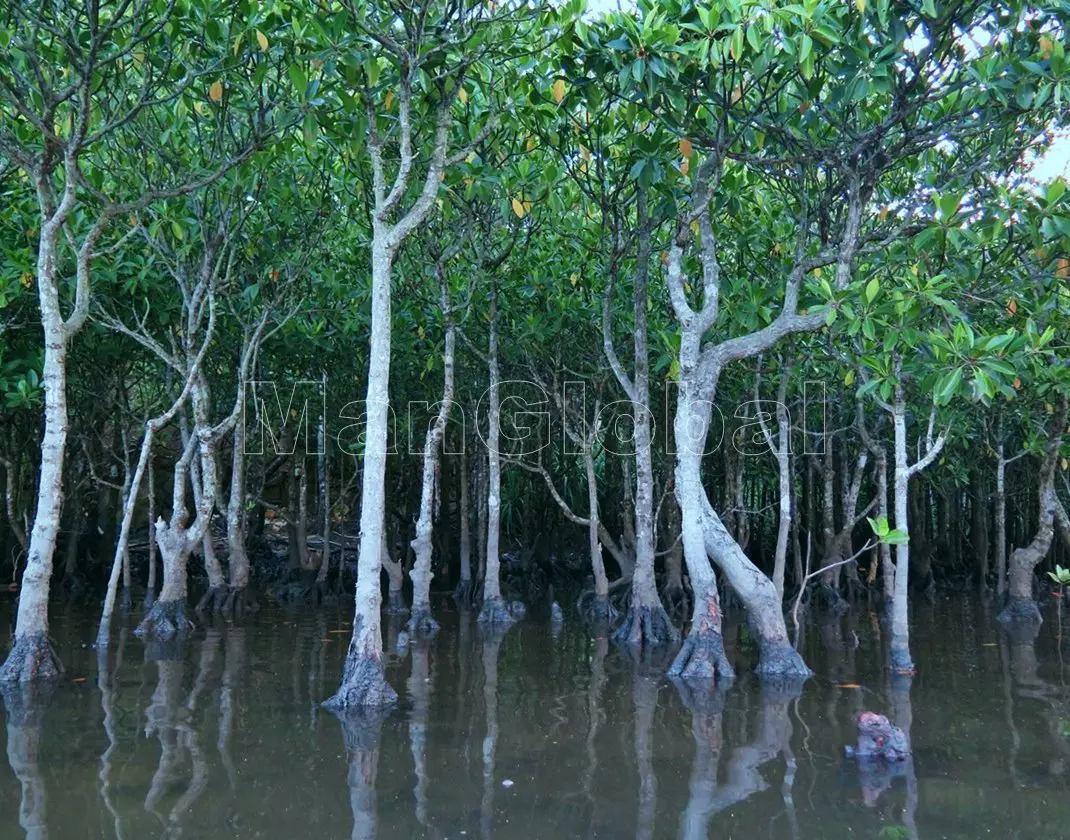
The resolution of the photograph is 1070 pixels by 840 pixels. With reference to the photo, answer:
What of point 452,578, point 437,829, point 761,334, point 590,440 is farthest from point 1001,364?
point 452,578

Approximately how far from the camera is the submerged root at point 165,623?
11.5 meters

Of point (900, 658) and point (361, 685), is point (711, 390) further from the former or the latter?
point (361, 685)

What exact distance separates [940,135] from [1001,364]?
2688 millimetres

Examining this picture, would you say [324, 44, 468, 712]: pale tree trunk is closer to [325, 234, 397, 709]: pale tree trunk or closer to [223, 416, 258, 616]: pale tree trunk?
[325, 234, 397, 709]: pale tree trunk

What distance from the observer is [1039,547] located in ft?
43.2

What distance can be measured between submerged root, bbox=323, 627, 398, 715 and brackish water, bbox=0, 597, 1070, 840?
0.67 feet

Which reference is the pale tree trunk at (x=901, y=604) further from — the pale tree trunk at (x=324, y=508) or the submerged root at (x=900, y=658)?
the pale tree trunk at (x=324, y=508)

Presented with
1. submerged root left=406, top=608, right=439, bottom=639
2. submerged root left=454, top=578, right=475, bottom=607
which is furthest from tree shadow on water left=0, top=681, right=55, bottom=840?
submerged root left=454, top=578, right=475, bottom=607

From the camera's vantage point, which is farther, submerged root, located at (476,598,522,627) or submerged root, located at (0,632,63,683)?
submerged root, located at (476,598,522,627)

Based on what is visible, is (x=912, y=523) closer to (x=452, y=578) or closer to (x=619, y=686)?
(x=452, y=578)

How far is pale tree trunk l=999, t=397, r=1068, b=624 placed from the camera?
40.4 feet

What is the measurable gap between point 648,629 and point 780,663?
2.71 meters

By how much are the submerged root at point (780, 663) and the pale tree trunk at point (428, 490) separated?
187 inches

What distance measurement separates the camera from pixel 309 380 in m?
15.7
